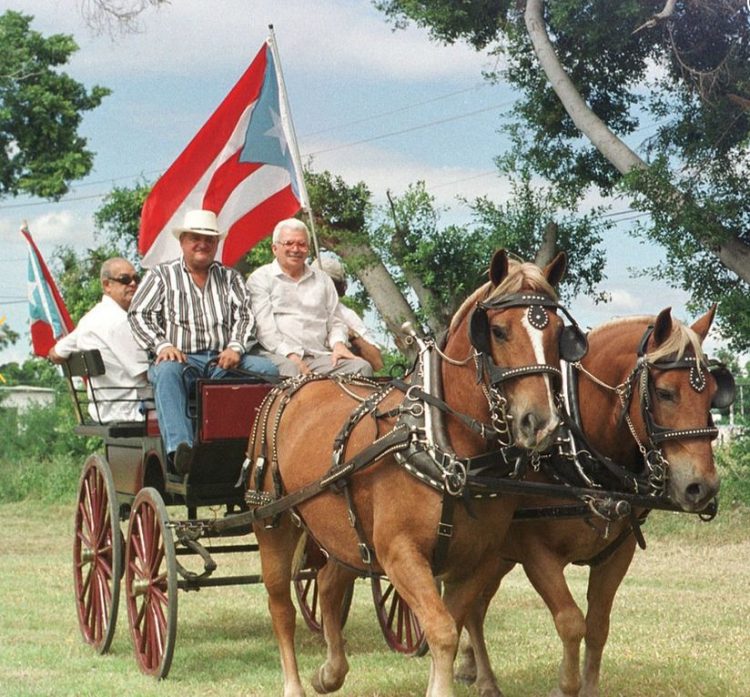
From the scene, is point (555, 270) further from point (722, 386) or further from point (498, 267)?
point (722, 386)

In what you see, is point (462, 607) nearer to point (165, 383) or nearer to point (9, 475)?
point (165, 383)

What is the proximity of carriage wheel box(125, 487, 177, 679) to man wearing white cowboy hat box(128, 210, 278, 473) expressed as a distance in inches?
17.0

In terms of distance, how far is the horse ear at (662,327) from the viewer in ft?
18.5

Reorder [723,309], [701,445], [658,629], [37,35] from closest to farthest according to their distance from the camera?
1. [701,445]
2. [658,629]
3. [723,309]
4. [37,35]

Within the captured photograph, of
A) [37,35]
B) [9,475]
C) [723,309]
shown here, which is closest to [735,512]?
[723,309]

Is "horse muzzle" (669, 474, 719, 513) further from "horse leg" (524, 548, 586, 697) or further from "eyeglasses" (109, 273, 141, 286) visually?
"eyeglasses" (109, 273, 141, 286)

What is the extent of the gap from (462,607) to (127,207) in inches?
654

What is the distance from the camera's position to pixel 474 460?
5.26 m

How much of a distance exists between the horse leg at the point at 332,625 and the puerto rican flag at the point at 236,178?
2.99 meters

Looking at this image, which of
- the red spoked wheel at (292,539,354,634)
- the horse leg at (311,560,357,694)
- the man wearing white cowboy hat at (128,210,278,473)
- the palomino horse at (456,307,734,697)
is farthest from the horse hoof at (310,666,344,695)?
the man wearing white cowboy hat at (128,210,278,473)

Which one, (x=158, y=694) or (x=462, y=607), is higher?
(x=462, y=607)

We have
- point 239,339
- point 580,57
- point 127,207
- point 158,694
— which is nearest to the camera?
point 158,694

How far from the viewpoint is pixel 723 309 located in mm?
15852

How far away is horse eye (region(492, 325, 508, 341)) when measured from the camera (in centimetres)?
505
